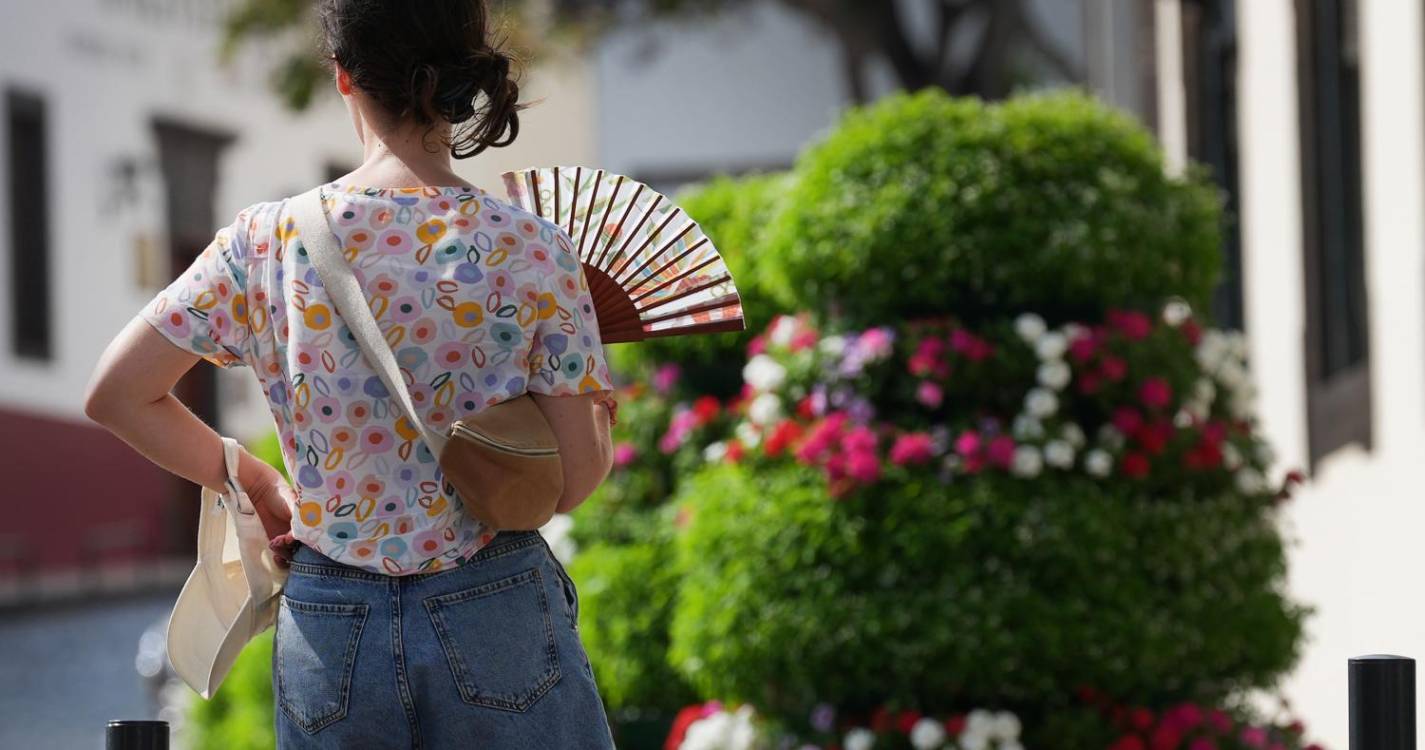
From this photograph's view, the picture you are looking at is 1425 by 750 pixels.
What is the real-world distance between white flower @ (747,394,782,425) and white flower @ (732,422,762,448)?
32 mm

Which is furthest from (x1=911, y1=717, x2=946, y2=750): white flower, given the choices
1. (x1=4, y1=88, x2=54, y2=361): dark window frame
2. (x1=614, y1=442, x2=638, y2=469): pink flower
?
(x1=4, y1=88, x2=54, y2=361): dark window frame

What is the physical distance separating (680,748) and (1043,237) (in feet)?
5.09

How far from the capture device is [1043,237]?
4.30 m

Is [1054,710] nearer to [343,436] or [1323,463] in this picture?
[343,436]

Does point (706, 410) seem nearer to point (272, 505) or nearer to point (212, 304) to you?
point (272, 505)

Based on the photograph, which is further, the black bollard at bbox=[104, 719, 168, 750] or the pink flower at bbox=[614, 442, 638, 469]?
the pink flower at bbox=[614, 442, 638, 469]

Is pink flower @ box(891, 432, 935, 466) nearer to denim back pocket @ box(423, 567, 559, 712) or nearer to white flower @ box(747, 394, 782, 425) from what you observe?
white flower @ box(747, 394, 782, 425)

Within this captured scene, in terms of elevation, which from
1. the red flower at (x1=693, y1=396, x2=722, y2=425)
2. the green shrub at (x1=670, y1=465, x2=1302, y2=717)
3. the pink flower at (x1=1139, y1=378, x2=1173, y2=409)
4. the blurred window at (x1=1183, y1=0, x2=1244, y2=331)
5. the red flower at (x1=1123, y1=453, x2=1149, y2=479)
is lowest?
the green shrub at (x1=670, y1=465, x2=1302, y2=717)

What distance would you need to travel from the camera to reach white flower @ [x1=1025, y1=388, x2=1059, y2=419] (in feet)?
14.0

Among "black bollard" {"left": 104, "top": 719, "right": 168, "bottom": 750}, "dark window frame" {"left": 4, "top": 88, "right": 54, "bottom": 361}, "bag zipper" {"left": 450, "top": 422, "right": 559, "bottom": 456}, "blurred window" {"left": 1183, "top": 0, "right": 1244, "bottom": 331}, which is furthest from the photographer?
"dark window frame" {"left": 4, "top": 88, "right": 54, "bottom": 361}

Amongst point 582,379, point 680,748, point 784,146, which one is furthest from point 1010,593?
point 784,146

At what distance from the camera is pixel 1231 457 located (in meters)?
4.45

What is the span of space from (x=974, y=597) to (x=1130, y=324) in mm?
775

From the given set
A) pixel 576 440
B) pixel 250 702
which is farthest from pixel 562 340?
pixel 250 702
